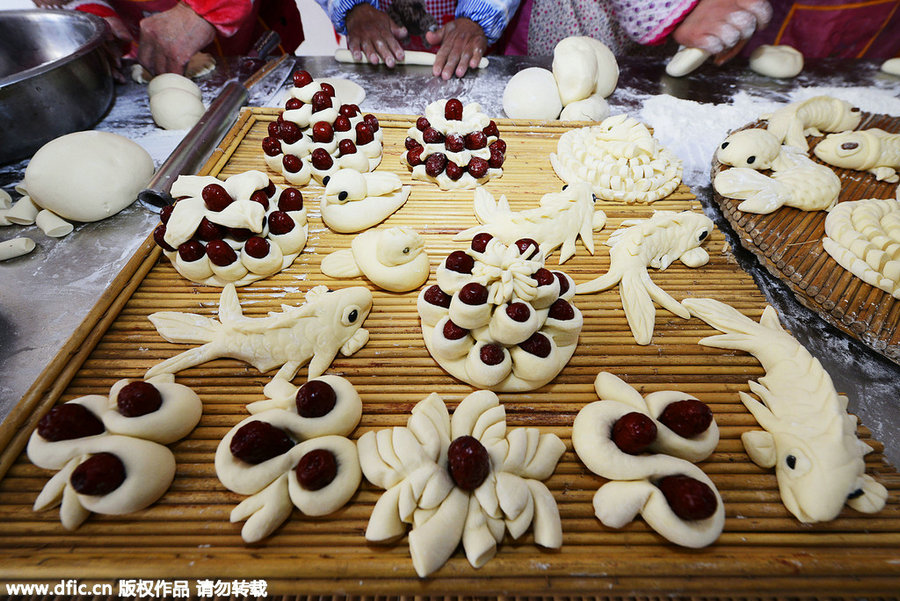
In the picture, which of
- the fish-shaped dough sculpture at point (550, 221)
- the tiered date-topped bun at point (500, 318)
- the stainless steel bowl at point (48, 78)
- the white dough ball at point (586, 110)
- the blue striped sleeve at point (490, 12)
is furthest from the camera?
the blue striped sleeve at point (490, 12)

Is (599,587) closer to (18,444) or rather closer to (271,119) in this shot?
(18,444)

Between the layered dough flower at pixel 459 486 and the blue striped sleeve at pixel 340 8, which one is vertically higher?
the blue striped sleeve at pixel 340 8

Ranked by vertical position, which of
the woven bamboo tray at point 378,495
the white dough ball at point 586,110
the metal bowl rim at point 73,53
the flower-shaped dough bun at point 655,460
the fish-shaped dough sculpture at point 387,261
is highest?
the metal bowl rim at point 73,53

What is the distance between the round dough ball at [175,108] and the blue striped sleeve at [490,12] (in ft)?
7.39

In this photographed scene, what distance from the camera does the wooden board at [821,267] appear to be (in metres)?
1.72

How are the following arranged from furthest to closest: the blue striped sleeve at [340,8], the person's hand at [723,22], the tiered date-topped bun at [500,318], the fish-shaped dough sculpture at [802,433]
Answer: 1. the blue striped sleeve at [340,8]
2. the person's hand at [723,22]
3. the tiered date-topped bun at [500,318]
4. the fish-shaped dough sculpture at [802,433]

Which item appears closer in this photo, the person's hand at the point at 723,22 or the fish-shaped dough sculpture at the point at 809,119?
the fish-shaped dough sculpture at the point at 809,119

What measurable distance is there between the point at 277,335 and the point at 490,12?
3269 millimetres

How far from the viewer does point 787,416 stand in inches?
55.5

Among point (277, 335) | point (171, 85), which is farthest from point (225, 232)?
point (171, 85)

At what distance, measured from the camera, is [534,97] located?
9.32 ft

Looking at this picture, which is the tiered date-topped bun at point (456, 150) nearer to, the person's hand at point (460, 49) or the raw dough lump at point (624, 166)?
the raw dough lump at point (624, 166)

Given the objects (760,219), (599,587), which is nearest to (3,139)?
(599,587)

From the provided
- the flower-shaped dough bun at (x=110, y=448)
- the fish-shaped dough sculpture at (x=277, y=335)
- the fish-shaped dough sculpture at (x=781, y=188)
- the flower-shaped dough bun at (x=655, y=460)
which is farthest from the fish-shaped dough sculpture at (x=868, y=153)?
the flower-shaped dough bun at (x=110, y=448)
